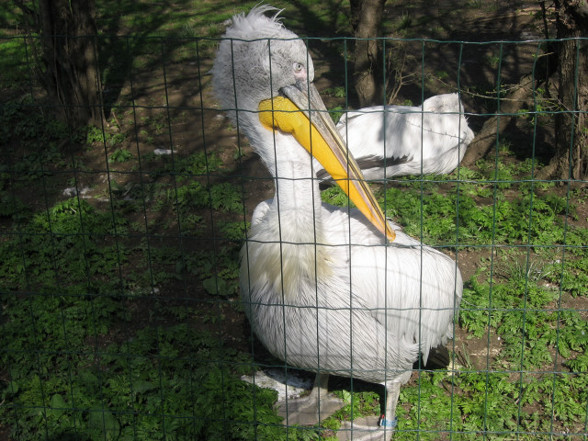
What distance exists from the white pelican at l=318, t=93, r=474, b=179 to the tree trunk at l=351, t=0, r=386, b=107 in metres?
0.63

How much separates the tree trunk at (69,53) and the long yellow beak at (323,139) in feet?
9.69

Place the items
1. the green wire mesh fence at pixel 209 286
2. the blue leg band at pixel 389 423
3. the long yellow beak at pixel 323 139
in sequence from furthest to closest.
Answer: the blue leg band at pixel 389 423 → the green wire mesh fence at pixel 209 286 → the long yellow beak at pixel 323 139

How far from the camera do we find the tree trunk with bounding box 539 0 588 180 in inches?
168

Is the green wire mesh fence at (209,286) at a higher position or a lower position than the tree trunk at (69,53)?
lower

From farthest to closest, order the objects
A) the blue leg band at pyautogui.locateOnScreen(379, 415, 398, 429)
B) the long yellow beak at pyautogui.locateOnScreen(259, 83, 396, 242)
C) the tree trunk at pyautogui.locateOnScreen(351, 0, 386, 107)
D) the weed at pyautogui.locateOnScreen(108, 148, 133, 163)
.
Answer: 1. the tree trunk at pyautogui.locateOnScreen(351, 0, 386, 107)
2. the weed at pyautogui.locateOnScreen(108, 148, 133, 163)
3. the blue leg band at pyautogui.locateOnScreen(379, 415, 398, 429)
4. the long yellow beak at pyautogui.locateOnScreen(259, 83, 396, 242)

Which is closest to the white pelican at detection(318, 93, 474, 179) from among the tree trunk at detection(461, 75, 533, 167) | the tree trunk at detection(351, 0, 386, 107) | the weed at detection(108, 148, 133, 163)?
the tree trunk at detection(461, 75, 533, 167)

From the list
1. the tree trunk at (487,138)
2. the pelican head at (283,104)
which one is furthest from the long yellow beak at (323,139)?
the tree trunk at (487,138)

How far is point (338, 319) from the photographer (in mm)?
2775

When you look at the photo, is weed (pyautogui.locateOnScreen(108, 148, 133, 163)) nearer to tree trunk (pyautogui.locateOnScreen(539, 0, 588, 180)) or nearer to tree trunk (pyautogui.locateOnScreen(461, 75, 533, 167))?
tree trunk (pyautogui.locateOnScreen(461, 75, 533, 167))

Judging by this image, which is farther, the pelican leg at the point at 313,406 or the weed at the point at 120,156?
the weed at the point at 120,156

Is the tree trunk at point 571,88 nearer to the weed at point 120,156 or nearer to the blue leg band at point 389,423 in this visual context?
the blue leg band at point 389,423

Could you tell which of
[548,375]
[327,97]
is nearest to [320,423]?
[548,375]

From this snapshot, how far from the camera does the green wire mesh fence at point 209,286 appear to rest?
9.52 feet

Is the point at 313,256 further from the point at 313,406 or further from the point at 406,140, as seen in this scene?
the point at 406,140
